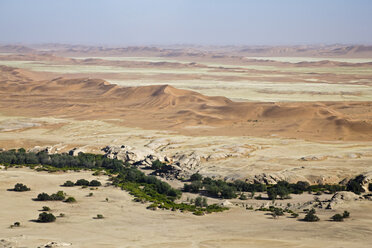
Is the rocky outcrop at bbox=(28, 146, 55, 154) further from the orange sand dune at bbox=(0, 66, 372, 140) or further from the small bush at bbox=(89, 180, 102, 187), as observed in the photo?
the orange sand dune at bbox=(0, 66, 372, 140)

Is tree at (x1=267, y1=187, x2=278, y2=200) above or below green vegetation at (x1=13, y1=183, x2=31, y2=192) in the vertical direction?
above

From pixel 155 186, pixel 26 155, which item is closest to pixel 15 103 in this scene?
pixel 26 155

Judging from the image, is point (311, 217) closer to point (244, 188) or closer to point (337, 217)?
point (337, 217)

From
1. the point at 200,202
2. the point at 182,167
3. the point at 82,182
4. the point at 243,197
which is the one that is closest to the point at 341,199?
the point at 243,197

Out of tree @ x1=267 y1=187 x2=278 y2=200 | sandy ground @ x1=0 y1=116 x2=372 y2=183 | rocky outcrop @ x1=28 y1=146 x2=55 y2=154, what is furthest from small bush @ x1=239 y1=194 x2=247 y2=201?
rocky outcrop @ x1=28 y1=146 x2=55 y2=154

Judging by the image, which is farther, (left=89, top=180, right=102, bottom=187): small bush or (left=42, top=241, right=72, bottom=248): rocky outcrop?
(left=89, top=180, right=102, bottom=187): small bush

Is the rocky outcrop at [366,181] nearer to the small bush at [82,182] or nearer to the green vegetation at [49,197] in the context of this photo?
the small bush at [82,182]

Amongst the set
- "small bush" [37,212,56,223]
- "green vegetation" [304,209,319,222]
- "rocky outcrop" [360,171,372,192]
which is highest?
"rocky outcrop" [360,171,372,192]
